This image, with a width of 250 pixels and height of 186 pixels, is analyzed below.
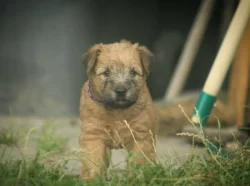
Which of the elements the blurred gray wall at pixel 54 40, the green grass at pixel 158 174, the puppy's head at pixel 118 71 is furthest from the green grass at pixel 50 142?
A: the puppy's head at pixel 118 71

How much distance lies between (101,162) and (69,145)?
152cm

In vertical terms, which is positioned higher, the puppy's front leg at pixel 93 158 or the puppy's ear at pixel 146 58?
the puppy's ear at pixel 146 58

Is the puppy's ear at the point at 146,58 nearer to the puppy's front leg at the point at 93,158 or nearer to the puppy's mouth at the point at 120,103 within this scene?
the puppy's mouth at the point at 120,103

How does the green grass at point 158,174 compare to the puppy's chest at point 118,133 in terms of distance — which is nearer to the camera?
the green grass at point 158,174

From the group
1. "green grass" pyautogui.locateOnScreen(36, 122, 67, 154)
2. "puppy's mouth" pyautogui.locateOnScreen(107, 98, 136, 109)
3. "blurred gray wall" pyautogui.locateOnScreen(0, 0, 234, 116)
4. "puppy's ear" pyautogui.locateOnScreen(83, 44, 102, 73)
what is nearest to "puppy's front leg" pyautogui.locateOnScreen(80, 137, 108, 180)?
"puppy's mouth" pyautogui.locateOnScreen(107, 98, 136, 109)

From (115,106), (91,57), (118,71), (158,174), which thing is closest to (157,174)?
(158,174)

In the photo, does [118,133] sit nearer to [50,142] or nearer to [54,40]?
[50,142]

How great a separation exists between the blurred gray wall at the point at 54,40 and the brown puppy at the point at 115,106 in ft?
6.39

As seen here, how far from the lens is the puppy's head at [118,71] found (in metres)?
3.19

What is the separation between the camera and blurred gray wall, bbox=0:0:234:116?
5480mm

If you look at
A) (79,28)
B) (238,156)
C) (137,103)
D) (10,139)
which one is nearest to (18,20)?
(79,28)

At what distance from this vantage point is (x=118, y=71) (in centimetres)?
322

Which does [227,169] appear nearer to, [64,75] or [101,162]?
[101,162]

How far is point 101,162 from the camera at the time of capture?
129 inches
